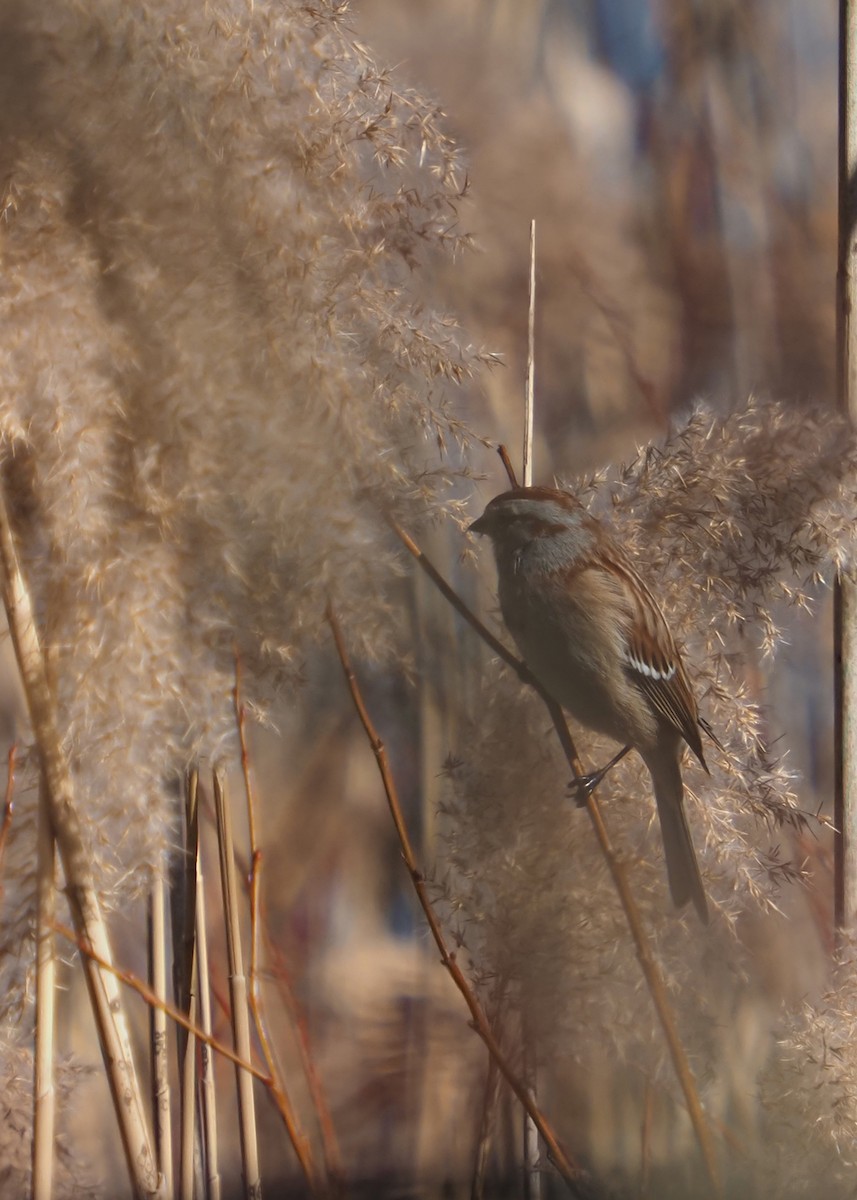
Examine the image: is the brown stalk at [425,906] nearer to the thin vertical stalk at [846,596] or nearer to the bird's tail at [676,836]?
the bird's tail at [676,836]

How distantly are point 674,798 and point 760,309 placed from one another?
0.52 m

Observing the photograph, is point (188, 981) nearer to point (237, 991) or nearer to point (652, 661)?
point (237, 991)

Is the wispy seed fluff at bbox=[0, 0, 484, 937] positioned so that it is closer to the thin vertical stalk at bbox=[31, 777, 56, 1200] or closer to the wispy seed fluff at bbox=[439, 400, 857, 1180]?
the thin vertical stalk at bbox=[31, 777, 56, 1200]

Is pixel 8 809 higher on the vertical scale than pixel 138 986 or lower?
higher

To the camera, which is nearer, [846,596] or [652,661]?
[652,661]

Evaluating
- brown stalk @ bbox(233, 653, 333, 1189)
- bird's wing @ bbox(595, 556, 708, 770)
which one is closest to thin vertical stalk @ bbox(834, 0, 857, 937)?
bird's wing @ bbox(595, 556, 708, 770)

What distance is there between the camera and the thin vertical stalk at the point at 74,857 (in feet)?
1.88

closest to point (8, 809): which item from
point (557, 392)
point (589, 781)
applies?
point (589, 781)

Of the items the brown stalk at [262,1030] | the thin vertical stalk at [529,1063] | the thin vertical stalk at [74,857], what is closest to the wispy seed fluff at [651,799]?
the thin vertical stalk at [529,1063]

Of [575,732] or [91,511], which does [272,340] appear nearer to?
[91,511]

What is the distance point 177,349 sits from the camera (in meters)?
0.58

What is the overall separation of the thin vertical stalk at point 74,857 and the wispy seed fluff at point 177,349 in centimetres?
1

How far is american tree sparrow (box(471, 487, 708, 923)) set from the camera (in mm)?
710

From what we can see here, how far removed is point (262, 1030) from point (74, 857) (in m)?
0.16
